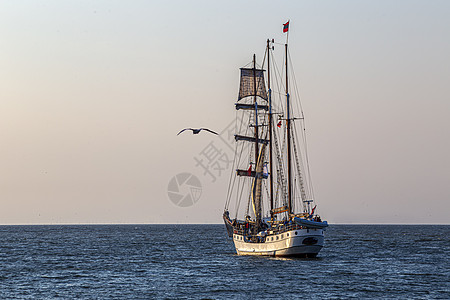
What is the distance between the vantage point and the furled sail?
104 meters

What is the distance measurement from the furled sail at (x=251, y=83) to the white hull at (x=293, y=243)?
2823 cm

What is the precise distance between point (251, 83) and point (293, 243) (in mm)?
32911

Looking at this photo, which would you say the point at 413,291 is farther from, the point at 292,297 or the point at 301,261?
the point at 301,261

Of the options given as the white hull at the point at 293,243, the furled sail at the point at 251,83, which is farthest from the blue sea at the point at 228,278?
the furled sail at the point at 251,83

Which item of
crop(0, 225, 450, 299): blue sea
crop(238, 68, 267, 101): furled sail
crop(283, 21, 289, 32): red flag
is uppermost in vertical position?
crop(283, 21, 289, 32): red flag

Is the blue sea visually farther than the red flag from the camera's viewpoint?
No

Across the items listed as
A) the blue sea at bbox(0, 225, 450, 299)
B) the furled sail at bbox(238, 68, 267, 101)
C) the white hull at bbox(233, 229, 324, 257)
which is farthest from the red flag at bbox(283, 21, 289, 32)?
the blue sea at bbox(0, 225, 450, 299)

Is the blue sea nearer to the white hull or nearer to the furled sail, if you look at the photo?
the white hull

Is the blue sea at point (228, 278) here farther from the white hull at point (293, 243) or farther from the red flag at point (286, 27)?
the red flag at point (286, 27)

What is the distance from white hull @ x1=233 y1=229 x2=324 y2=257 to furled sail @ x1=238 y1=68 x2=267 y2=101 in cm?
2823

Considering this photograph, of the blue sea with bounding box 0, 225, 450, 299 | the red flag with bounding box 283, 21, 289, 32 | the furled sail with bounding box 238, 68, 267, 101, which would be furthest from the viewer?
the furled sail with bounding box 238, 68, 267, 101

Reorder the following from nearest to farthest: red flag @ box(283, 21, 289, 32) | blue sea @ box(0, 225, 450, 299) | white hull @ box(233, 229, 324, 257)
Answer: blue sea @ box(0, 225, 450, 299) < white hull @ box(233, 229, 324, 257) < red flag @ box(283, 21, 289, 32)

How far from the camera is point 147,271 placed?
252 ft

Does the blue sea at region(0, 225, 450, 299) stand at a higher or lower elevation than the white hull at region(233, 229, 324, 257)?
lower
